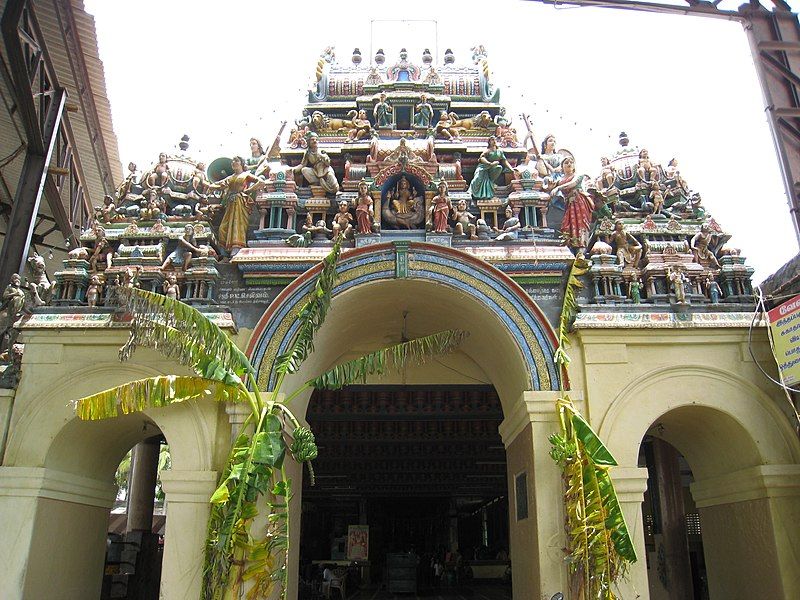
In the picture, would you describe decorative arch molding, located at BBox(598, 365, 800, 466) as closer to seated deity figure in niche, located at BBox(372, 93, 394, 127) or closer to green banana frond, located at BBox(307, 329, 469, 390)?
green banana frond, located at BBox(307, 329, 469, 390)

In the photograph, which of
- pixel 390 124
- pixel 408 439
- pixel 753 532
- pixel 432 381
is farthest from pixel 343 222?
pixel 408 439

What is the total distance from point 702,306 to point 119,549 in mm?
10521

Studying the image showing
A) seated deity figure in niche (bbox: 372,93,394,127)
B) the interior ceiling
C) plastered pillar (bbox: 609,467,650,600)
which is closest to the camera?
plastered pillar (bbox: 609,467,650,600)

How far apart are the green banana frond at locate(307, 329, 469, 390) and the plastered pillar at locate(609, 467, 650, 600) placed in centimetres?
280

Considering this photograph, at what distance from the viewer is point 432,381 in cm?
1271

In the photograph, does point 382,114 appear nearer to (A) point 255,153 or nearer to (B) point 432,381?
(A) point 255,153

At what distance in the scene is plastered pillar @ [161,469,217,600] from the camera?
8773 mm

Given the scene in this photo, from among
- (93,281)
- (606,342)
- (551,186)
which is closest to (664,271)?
(606,342)

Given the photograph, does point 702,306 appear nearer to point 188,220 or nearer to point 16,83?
point 188,220

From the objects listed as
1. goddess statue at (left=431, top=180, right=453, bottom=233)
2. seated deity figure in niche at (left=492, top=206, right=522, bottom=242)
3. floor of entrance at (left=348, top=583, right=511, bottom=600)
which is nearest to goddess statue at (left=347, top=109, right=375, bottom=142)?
goddess statue at (left=431, top=180, right=453, bottom=233)

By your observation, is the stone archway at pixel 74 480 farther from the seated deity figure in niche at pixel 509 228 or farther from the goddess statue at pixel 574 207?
the goddess statue at pixel 574 207

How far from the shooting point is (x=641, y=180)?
38.0ft

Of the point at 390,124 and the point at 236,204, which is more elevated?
the point at 390,124

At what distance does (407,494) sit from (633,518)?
16.3m
